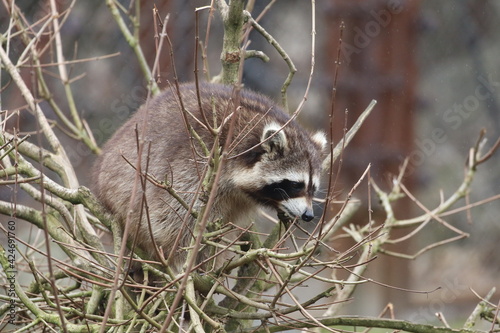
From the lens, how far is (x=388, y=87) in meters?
8.23

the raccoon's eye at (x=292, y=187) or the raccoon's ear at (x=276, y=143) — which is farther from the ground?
the raccoon's ear at (x=276, y=143)

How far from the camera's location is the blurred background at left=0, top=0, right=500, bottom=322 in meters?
7.39

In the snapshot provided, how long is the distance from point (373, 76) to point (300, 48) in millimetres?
747

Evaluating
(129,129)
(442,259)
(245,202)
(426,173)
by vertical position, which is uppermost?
(129,129)

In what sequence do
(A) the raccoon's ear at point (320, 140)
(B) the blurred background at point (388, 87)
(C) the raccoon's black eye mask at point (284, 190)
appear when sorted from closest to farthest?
(C) the raccoon's black eye mask at point (284, 190) < (A) the raccoon's ear at point (320, 140) < (B) the blurred background at point (388, 87)

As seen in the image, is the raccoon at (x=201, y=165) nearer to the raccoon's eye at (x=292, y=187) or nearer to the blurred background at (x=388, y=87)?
the raccoon's eye at (x=292, y=187)

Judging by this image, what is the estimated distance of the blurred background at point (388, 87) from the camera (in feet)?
24.2

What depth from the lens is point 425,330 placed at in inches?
132

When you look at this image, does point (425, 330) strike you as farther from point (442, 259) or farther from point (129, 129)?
point (442, 259)

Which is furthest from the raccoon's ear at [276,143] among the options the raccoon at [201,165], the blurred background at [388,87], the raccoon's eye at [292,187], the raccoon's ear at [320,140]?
the blurred background at [388,87]

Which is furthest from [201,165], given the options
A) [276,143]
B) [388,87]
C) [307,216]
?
[388,87]

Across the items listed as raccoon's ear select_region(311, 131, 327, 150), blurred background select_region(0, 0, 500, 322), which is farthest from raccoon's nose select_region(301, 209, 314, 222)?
blurred background select_region(0, 0, 500, 322)

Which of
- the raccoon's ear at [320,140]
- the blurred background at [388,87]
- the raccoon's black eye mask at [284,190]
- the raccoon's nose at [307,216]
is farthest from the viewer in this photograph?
the blurred background at [388,87]

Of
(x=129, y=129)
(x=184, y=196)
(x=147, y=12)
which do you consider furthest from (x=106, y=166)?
(x=147, y=12)
